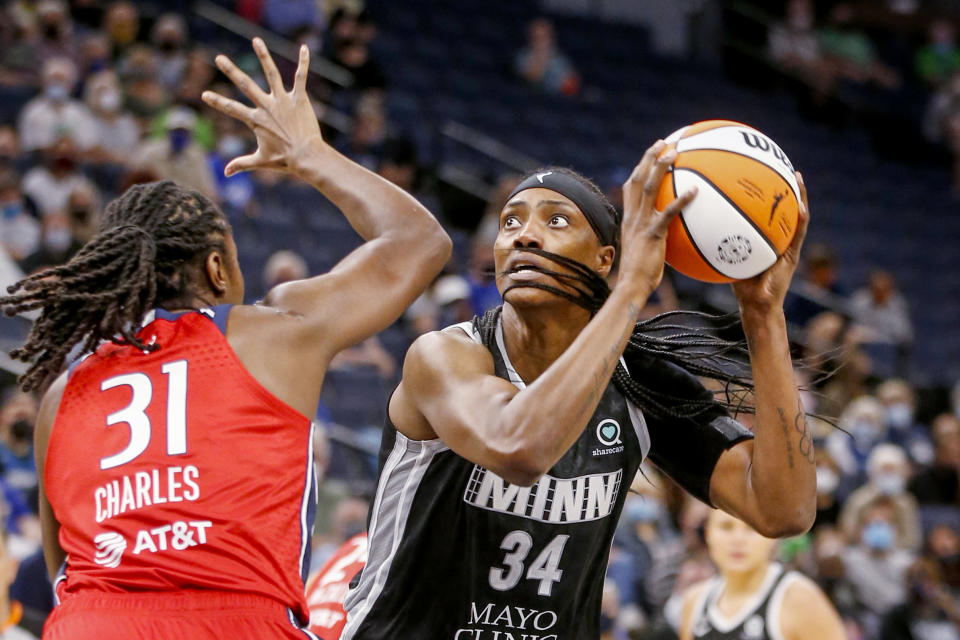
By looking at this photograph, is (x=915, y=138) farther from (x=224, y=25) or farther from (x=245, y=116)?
(x=245, y=116)

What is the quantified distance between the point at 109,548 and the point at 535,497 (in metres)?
1.10

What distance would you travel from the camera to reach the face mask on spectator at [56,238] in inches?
334

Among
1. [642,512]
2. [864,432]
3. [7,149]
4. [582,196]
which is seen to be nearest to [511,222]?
[582,196]

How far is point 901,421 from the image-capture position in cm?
1229

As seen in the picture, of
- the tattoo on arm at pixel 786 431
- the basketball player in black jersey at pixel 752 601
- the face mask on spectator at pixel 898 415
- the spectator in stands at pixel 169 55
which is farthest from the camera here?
the face mask on spectator at pixel 898 415

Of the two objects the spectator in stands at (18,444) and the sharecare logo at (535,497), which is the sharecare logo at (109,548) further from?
the spectator in stands at (18,444)

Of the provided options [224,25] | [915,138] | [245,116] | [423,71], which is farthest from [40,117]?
[915,138]

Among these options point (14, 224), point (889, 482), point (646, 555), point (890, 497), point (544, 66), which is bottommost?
point (646, 555)

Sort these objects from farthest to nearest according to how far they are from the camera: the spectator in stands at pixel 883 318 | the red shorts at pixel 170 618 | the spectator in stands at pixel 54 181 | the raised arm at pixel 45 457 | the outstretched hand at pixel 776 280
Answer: the spectator in stands at pixel 883 318 < the spectator in stands at pixel 54 181 < the outstretched hand at pixel 776 280 < the raised arm at pixel 45 457 < the red shorts at pixel 170 618

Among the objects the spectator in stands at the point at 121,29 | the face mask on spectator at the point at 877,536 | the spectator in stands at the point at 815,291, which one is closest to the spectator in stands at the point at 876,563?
the face mask on spectator at the point at 877,536

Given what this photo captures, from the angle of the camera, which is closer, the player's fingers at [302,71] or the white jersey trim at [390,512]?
the player's fingers at [302,71]

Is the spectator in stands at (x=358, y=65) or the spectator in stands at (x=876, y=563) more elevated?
the spectator in stands at (x=358, y=65)

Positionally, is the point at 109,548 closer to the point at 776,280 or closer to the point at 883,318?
the point at 776,280

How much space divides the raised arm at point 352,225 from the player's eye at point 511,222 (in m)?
0.28
